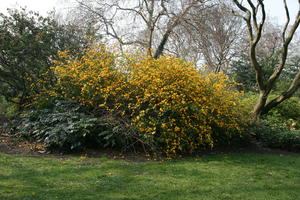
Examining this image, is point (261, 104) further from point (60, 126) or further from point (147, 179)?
point (60, 126)

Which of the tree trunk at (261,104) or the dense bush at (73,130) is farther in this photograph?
the tree trunk at (261,104)

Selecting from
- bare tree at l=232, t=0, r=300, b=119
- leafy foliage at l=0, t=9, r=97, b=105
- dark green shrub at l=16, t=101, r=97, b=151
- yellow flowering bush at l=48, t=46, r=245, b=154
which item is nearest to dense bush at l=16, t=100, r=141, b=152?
dark green shrub at l=16, t=101, r=97, b=151

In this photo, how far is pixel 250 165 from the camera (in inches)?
233

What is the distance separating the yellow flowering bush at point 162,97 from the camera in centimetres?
637

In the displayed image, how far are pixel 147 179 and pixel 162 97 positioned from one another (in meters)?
2.25

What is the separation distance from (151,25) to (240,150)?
799cm

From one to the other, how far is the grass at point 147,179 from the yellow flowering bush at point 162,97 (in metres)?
0.69

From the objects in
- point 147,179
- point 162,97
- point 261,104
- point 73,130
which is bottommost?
point 147,179

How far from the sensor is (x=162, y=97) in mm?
6465

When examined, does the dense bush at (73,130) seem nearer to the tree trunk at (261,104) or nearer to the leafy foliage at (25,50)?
the leafy foliage at (25,50)

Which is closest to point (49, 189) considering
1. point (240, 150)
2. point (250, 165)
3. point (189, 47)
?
point (250, 165)

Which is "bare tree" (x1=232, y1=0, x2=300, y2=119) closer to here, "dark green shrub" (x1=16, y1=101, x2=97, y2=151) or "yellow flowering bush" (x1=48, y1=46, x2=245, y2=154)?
"yellow flowering bush" (x1=48, y1=46, x2=245, y2=154)

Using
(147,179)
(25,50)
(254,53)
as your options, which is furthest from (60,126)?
(254,53)

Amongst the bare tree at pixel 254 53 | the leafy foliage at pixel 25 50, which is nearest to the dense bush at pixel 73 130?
the leafy foliage at pixel 25 50
